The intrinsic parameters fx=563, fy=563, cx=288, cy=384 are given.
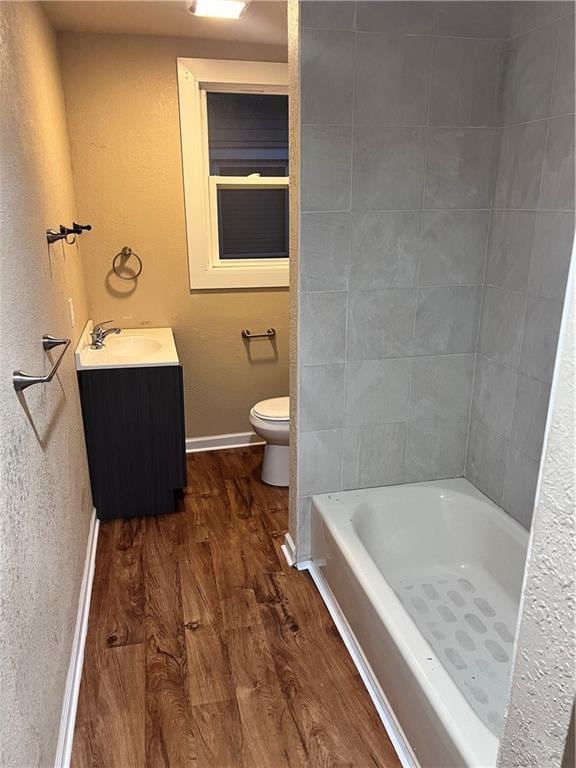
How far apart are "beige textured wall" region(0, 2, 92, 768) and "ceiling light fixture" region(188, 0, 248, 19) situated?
0.64 meters

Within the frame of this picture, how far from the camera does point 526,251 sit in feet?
6.50

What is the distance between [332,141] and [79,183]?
1659 mm

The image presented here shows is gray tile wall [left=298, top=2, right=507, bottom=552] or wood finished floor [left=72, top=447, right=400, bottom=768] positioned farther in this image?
gray tile wall [left=298, top=2, right=507, bottom=552]

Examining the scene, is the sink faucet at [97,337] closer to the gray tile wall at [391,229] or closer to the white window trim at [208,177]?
the white window trim at [208,177]

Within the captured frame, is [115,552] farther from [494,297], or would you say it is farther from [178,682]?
[494,297]

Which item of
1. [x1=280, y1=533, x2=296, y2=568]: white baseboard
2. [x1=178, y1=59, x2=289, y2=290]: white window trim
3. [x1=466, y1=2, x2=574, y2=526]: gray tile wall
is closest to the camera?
[x1=466, y1=2, x2=574, y2=526]: gray tile wall

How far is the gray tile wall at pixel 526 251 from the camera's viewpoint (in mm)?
1783

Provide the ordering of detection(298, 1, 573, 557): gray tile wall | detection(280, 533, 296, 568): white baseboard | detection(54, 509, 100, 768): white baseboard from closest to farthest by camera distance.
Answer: detection(54, 509, 100, 768): white baseboard, detection(298, 1, 573, 557): gray tile wall, detection(280, 533, 296, 568): white baseboard

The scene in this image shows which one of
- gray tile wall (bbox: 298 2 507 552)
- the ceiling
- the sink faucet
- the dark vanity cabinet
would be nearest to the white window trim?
the ceiling

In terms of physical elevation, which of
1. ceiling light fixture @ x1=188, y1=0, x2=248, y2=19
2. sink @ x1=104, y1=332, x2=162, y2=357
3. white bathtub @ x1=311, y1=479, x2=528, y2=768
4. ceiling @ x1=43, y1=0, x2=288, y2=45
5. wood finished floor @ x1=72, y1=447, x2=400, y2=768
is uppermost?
ceiling @ x1=43, y1=0, x2=288, y2=45

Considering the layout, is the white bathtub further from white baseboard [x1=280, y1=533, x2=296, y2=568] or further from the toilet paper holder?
the toilet paper holder

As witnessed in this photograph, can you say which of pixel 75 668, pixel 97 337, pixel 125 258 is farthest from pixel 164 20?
pixel 75 668

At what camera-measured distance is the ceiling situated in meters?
2.42

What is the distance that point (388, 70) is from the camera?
76.3 inches
